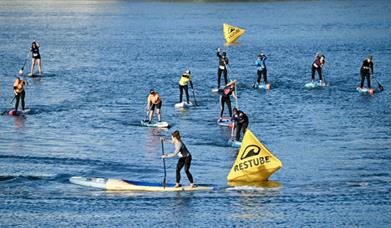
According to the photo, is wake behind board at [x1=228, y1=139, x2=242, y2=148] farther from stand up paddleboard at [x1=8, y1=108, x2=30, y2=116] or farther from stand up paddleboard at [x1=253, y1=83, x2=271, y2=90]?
stand up paddleboard at [x1=253, y1=83, x2=271, y2=90]

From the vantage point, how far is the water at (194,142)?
117 ft

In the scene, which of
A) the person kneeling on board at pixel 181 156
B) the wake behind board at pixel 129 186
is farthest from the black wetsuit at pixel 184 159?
the wake behind board at pixel 129 186

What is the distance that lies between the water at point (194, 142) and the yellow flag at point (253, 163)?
76 cm

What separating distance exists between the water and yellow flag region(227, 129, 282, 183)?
2.49 feet

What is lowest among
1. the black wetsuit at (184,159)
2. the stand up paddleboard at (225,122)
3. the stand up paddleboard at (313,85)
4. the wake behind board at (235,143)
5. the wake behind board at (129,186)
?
the wake behind board at (129,186)

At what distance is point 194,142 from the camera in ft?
156

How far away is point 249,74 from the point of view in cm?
7931

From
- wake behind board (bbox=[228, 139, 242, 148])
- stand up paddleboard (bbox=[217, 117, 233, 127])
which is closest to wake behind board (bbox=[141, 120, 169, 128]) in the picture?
stand up paddleboard (bbox=[217, 117, 233, 127])

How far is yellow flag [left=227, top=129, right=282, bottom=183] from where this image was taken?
38.9 metres

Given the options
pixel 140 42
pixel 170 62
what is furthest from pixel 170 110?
pixel 140 42

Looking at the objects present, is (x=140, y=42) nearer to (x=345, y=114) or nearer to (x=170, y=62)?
(x=170, y=62)

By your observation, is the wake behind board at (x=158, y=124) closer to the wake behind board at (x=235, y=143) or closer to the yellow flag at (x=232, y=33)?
the wake behind board at (x=235, y=143)

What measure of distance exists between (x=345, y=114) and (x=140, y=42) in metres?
69.6

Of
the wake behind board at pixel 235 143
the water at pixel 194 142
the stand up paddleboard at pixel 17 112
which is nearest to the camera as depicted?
the water at pixel 194 142
